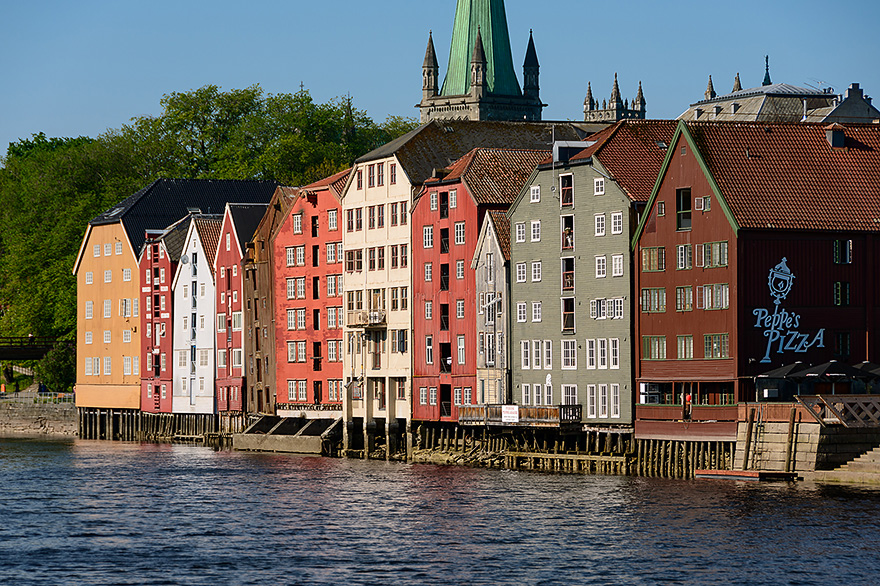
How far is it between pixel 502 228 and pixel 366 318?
59.4 feet

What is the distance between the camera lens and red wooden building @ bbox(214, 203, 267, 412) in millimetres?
150000

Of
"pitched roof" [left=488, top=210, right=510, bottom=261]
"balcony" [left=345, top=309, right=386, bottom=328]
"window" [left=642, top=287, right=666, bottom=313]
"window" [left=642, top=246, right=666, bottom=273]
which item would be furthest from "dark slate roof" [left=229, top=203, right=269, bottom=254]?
"window" [left=642, top=287, right=666, bottom=313]

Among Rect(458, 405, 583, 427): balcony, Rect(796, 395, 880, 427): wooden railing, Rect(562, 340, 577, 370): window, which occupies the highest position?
Rect(562, 340, 577, 370): window

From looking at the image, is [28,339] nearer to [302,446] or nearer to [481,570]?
[302,446]

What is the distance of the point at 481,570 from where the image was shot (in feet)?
226

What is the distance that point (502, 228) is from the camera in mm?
114875

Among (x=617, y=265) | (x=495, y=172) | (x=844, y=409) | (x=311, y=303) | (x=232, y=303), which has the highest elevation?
(x=495, y=172)

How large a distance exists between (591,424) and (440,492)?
12.5 m

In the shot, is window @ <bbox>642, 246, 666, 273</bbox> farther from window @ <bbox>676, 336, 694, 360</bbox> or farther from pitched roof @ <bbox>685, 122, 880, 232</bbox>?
pitched roof @ <bbox>685, 122, 880, 232</bbox>

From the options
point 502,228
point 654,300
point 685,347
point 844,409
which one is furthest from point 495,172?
point 844,409

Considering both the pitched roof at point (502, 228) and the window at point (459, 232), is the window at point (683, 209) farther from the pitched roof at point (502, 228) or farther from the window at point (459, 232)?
the window at point (459, 232)

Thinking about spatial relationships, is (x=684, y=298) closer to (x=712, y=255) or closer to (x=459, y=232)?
(x=712, y=255)

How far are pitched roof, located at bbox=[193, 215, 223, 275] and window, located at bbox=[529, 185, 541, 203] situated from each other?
50.9 meters

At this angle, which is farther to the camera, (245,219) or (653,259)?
(245,219)
